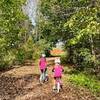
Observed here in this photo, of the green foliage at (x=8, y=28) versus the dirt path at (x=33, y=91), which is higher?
the green foliage at (x=8, y=28)

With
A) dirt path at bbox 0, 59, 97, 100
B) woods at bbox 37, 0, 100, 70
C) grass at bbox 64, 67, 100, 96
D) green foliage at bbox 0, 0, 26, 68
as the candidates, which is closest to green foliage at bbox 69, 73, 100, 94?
grass at bbox 64, 67, 100, 96

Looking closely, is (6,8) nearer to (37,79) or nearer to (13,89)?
(37,79)

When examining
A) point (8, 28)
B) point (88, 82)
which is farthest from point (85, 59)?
point (8, 28)

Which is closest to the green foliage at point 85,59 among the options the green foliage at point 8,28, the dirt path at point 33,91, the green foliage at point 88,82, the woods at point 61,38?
the woods at point 61,38

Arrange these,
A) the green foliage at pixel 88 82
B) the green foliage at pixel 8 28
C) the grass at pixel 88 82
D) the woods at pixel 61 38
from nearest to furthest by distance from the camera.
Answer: the woods at pixel 61 38 < the grass at pixel 88 82 < the green foliage at pixel 88 82 < the green foliage at pixel 8 28

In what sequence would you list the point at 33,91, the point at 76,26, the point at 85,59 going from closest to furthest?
the point at 76,26 < the point at 33,91 < the point at 85,59

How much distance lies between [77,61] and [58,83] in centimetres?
1334

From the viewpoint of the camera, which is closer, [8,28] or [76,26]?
[76,26]

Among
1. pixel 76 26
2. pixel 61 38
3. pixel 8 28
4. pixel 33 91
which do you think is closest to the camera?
pixel 76 26

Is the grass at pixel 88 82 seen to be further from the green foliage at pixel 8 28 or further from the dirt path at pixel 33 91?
the green foliage at pixel 8 28

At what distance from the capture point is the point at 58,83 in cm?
2041

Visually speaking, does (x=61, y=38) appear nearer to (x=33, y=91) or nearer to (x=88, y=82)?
(x=88, y=82)

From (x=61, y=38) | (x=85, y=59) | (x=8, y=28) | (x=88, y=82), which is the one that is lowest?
(x=88, y=82)

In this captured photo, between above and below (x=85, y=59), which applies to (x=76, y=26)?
above
